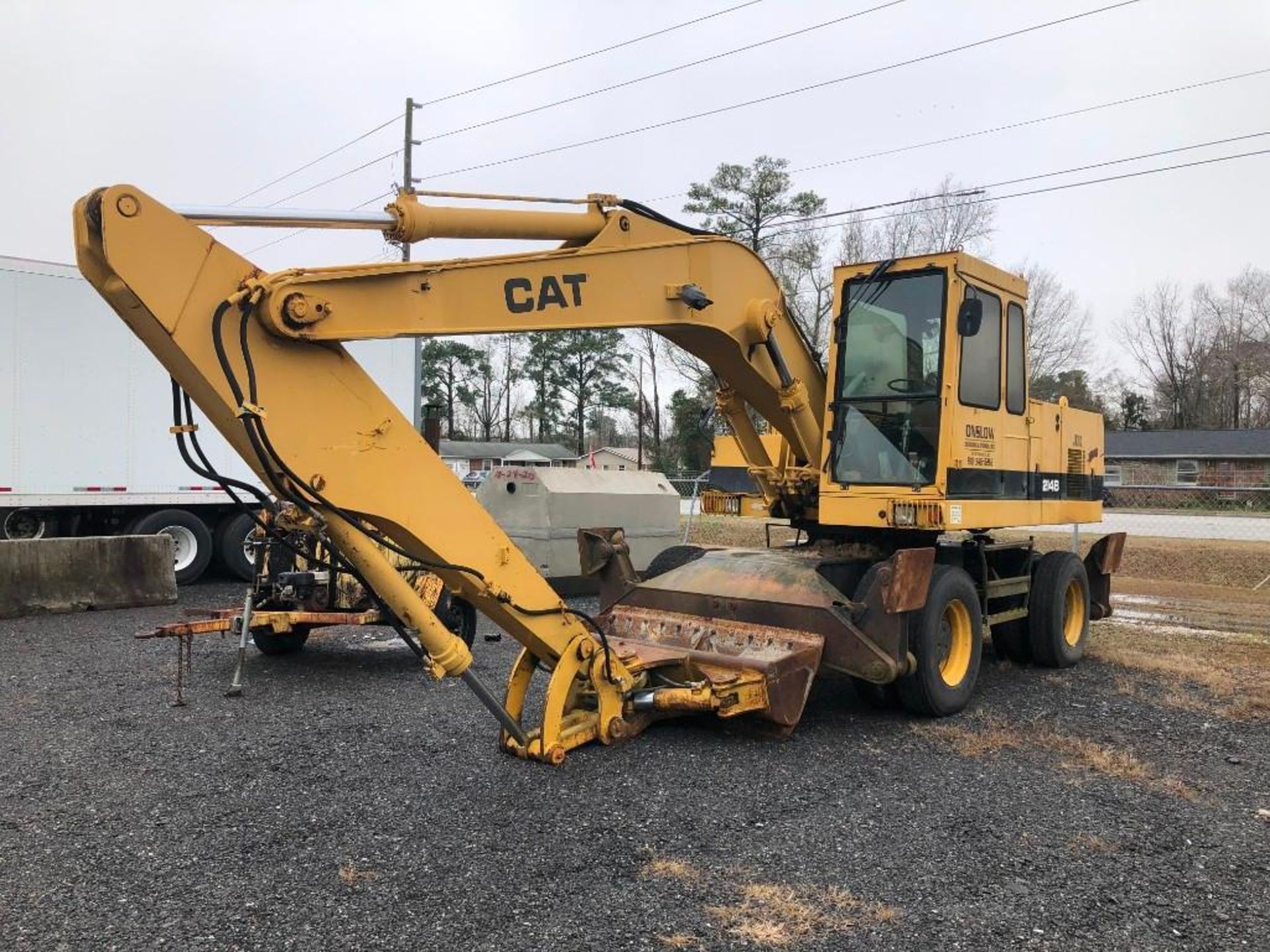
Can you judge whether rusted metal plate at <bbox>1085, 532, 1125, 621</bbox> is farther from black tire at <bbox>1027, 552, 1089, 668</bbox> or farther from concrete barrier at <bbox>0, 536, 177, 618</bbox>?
concrete barrier at <bbox>0, 536, 177, 618</bbox>

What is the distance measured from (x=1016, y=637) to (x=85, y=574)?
9.84 meters

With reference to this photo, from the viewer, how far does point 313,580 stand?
7.98 meters

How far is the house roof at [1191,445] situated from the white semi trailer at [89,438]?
44941 millimetres

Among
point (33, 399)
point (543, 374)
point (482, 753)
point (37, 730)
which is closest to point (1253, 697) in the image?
point (482, 753)

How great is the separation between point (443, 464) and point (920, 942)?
9.31 ft

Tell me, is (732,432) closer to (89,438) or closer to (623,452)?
(89,438)

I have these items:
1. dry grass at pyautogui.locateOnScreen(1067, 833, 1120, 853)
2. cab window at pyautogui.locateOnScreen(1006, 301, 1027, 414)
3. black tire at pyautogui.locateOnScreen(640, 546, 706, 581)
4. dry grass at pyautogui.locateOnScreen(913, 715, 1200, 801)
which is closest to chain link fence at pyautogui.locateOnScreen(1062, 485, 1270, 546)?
cab window at pyautogui.locateOnScreen(1006, 301, 1027, 414)

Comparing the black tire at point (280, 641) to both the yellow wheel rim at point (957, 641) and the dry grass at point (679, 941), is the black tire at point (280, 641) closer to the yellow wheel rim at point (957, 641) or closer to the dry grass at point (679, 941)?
the yellow wheel rim at point (957, 641)

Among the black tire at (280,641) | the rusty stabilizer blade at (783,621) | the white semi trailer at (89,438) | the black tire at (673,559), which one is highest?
the white semi trailer at (89,438)

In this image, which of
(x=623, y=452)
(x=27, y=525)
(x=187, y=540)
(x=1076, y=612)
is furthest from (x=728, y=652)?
(x=623, y=452)

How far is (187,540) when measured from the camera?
13.0 meters

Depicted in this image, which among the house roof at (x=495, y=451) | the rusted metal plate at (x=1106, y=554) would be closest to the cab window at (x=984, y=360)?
the rusted metal plate at (x=1106, y=554)

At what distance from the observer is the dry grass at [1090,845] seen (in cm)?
438

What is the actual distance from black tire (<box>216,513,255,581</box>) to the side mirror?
393 inches
